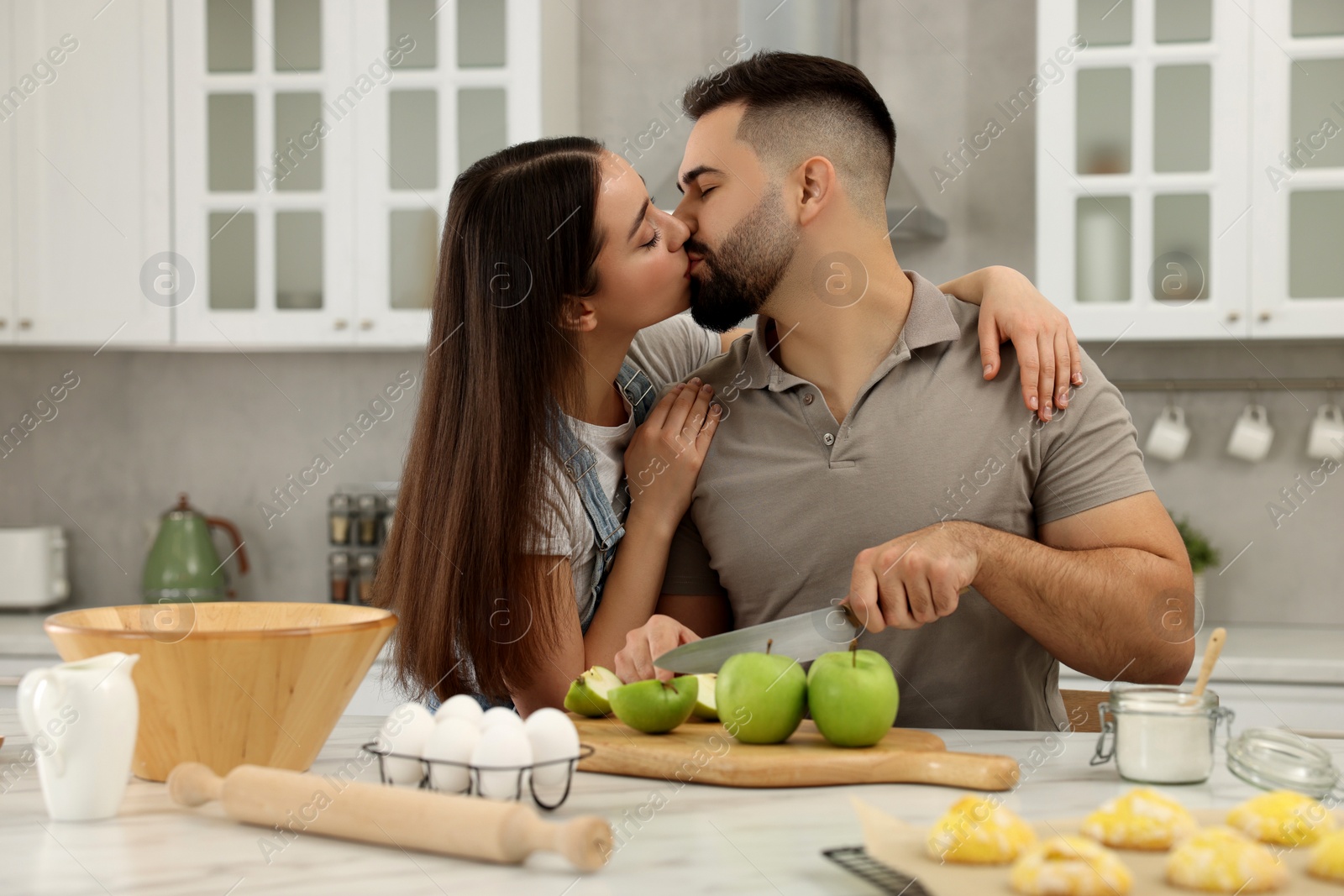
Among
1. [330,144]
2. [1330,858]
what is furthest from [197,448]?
[1330,858]

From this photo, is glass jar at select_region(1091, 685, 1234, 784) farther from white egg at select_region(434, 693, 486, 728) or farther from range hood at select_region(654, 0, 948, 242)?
range hood at select_region(654, 0, 948, 242)

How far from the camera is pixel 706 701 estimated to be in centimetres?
121

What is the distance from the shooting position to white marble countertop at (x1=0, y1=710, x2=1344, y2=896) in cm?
76

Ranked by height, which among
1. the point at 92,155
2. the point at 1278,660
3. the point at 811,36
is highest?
the point at 811,36

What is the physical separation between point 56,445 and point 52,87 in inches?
40.3

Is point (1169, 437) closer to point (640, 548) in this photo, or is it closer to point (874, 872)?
point (640, 548)

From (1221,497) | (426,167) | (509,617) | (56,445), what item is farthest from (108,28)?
(1221,497)

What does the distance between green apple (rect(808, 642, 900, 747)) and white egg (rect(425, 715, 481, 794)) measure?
321 millimetres

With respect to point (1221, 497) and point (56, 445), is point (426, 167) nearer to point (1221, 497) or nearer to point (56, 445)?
point (56, 445)

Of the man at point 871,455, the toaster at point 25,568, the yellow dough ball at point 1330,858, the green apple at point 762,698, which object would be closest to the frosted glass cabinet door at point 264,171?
the toaster at point 25,568

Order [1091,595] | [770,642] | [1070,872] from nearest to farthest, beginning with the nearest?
[1070,872]
[770,642]
[1091,595]

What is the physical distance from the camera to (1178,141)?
257cm

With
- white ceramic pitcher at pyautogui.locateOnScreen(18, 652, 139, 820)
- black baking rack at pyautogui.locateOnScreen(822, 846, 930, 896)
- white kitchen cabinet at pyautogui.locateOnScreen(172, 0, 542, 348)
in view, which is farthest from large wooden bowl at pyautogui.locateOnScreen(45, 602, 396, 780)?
white kitchen cabinet at pyautogui.locateOnScreen(172, 0, 542, 348)

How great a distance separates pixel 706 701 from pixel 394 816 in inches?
17.6
